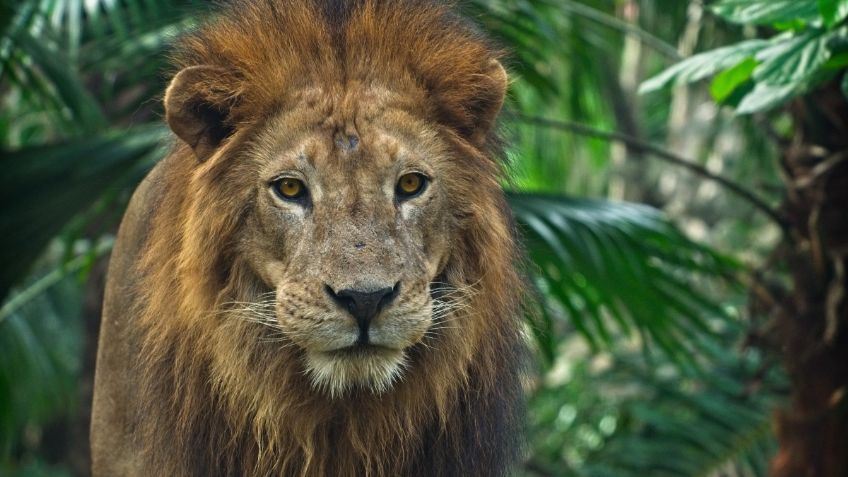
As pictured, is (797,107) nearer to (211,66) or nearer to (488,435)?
(488,435)

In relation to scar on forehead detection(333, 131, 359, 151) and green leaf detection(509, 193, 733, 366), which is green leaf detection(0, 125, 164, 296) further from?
scar on forehead detection(333, 131, 359, 151)

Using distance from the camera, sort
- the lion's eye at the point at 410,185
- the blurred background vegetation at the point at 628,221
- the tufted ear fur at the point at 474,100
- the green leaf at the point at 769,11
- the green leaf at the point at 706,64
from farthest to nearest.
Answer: the blurred background vegetation at the point at 628,221 → the green leaf at the point at 706,64 → the green leaf at the point at 769,11 → the tufted ear fur at the point at 474,100 → the lion's eye at the point at 410,185

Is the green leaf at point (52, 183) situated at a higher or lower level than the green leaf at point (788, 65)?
lower

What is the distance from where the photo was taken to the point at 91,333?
25.6 ft

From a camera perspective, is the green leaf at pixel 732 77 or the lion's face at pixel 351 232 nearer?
the lion's face at pixel 351 232

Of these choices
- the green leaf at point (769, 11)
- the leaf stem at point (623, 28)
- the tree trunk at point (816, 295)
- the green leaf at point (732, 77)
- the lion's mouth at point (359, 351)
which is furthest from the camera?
the leaf stem at point (623, 28)

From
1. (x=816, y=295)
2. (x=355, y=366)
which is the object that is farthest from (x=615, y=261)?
(x=355, y=366)

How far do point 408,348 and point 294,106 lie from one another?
64cm

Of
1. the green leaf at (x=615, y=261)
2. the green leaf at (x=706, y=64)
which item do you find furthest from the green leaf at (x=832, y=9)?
the green leaf at (x=615, y=261)

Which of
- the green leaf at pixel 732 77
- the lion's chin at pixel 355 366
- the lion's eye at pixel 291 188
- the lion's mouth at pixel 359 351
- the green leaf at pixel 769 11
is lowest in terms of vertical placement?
the lion's chin at pixel 355 366

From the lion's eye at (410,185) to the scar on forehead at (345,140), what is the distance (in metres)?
0.13

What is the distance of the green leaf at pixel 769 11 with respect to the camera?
3291mm

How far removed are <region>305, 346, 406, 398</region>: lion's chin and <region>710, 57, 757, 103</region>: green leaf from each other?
1438 mm

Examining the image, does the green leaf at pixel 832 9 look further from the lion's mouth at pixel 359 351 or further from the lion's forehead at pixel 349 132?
the lion's mouth at pixel 359 351
